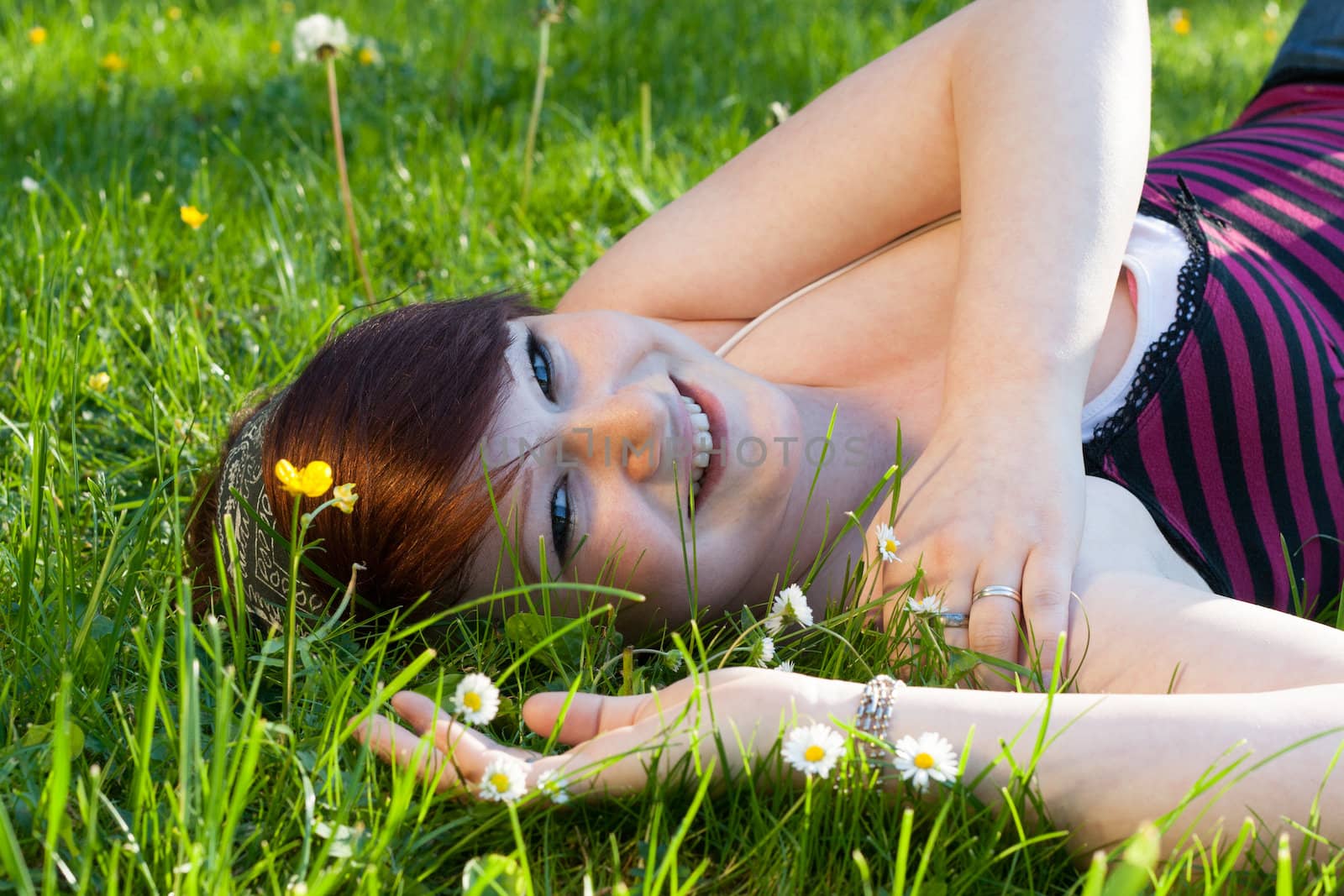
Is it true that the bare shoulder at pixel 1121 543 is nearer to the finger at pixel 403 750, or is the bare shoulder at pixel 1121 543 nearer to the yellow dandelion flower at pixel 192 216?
the finger at pixel 403 750

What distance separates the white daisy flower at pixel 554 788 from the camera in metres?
1.20

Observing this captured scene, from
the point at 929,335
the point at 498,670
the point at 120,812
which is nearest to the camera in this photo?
the point at 120,812

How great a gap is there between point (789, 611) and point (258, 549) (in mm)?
716

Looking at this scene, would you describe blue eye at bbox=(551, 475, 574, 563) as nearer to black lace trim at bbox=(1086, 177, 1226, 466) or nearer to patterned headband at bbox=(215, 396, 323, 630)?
patterned headband at bbox=(215, 396, 323, 630)

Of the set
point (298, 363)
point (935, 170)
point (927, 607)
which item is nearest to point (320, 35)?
point (298, 363)

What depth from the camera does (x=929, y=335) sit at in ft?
6.67

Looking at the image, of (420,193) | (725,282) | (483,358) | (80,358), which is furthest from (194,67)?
(483,358)

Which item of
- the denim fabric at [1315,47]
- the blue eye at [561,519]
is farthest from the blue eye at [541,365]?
the denim fabric at [1315,47]

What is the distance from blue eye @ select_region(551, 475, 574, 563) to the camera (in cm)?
162

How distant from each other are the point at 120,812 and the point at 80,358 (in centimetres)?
130

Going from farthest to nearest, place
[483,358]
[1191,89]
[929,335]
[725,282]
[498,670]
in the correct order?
[1191,89] < [725,282] < [929,335] < [483,358] < [498,670]

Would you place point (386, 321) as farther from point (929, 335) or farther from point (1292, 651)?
point (1292, 651)

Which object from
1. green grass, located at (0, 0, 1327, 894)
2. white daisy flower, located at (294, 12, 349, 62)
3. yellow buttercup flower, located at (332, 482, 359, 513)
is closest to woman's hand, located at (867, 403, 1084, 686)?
green grass, located at (0, 0, 1327, 894)

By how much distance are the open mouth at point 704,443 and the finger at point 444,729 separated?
493 mm
